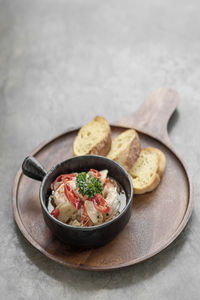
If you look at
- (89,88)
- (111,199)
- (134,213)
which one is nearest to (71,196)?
(111,199)

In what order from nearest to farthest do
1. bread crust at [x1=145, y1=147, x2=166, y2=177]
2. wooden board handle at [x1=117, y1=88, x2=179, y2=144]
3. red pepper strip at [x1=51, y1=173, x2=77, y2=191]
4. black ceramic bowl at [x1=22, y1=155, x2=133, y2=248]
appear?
1. black ceramic bowl at [x1=22, y1=155, x2=133, y2=248]
2. red pepper strip at [x1=51, y1=173, x2=77, y2=191]
3. bread crust at [x1=145, y1=147, x2=166, y2=177]
4. wooden board handle at [x1=117, y1=88, x2=179, y2=144]

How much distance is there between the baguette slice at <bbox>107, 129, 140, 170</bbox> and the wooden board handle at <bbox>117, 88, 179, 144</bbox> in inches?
9.2

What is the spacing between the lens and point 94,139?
361 centimetres

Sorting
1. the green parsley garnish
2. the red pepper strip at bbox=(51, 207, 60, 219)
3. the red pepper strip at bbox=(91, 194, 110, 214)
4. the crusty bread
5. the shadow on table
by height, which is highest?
the green parsley garnish

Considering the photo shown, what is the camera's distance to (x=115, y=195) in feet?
9.64

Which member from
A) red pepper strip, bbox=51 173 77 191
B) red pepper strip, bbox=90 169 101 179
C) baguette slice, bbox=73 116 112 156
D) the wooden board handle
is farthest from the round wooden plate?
red pepper strip, bbox=90 169 101 179

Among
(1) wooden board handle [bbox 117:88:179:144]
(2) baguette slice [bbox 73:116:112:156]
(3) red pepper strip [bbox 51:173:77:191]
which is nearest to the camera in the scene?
(3) red pepper strip [bbox 51:173:77:191]

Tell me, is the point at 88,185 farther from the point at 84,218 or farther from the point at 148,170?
the point at 148,170

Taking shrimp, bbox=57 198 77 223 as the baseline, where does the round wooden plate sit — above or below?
below

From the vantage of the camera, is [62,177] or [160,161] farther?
[160,161]

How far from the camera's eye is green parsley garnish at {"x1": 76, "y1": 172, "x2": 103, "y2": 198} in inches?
111

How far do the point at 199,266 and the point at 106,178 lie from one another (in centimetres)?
89

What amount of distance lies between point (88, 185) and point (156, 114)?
4.45ft

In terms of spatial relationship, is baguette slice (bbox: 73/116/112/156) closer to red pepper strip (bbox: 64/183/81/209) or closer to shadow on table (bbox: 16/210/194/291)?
red pepper strip (bbox: 64/183/81/209)
